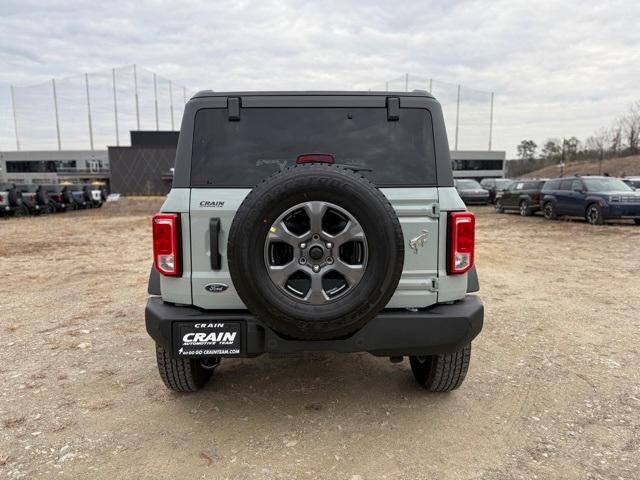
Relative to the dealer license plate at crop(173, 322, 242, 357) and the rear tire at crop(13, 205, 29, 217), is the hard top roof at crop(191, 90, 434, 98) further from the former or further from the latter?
the rear tire at crop(13, 205, 29, 217)

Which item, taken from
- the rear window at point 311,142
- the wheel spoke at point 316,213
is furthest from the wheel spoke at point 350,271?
the rear window at point 311,142

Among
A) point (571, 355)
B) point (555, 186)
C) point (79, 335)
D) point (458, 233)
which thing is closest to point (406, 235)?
point (458, 233)

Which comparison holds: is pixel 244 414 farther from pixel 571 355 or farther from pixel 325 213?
pixel 571 355

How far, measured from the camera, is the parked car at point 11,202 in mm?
21125

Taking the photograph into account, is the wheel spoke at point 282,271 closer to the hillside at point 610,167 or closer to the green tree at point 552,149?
the hillside at point 610,167

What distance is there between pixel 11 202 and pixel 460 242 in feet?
79.3

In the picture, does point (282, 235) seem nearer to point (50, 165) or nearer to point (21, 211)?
point (21, 211)

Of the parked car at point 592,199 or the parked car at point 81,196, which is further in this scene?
the parked car at point 81,196

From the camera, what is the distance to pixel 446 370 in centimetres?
329

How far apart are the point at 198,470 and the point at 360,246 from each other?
1554 millimetres

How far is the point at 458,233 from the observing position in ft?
9.48

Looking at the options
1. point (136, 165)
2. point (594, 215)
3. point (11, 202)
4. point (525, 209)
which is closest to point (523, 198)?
point (525, 209)

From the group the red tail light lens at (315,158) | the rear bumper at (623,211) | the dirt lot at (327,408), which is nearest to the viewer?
the dirt lot at (327,408)

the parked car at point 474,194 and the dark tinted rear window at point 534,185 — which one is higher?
the dark tinted rear window at point 534,185
